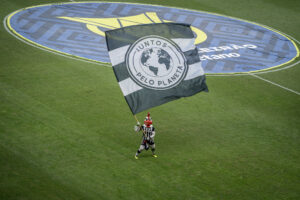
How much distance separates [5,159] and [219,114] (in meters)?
10.9

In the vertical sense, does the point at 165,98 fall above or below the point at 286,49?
above

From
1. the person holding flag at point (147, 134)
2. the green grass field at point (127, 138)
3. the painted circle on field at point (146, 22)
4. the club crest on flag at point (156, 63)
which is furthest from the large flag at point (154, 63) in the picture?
the painted circle on field at point (146, 22)

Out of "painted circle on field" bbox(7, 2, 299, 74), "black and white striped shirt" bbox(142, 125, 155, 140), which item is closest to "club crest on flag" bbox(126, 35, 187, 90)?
"black and white striped shirt" bbox(142, 125, 155, 140)

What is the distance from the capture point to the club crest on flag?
1675 cm

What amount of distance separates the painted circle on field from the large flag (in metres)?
9.67

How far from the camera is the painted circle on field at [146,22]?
2850 cm

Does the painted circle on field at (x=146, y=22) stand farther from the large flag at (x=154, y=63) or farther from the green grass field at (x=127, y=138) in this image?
the large flag at (x=154, y=63)

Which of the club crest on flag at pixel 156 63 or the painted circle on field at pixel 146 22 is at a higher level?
the club crest on flag at pixel 156 63

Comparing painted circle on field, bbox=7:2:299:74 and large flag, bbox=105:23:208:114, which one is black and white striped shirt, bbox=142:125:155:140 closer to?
large flag, bbox=105:23:208:114

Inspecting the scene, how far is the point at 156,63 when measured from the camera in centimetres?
1709

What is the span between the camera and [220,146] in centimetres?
1869

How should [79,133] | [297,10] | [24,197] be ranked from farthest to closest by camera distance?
1. [297,10]
2. [79,133]
3. [24,197]

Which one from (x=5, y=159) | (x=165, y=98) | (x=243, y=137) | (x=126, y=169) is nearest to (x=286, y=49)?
(x=243, y=137)

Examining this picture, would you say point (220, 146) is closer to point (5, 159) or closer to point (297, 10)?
point (5, 159)
